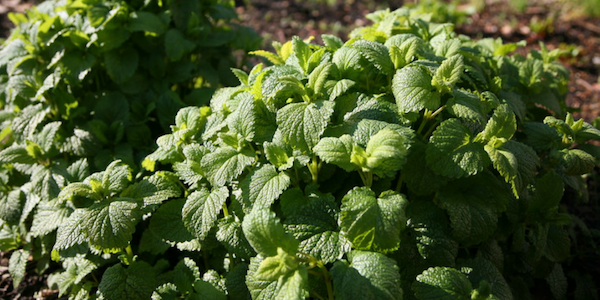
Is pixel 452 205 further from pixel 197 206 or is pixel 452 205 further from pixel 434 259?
pixel 197 206

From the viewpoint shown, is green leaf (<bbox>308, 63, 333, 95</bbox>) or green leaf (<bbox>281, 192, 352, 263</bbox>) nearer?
green leaf (<bbox>281, 192, 352, 263</bbox>)

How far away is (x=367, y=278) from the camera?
163cm

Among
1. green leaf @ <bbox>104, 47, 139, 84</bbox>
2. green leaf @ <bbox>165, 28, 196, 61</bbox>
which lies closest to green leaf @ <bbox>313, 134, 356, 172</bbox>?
green leaf @ <bbox>165, 28, 196, 61</bbox>

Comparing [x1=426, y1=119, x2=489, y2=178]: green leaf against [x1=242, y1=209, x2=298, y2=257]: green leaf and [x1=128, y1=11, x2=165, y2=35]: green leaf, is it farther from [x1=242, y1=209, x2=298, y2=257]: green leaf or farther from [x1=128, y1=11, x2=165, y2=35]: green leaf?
[x1=128, y1=11, x2=165, y2=35]: green leaf

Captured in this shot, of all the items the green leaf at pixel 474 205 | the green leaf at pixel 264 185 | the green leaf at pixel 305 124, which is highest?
the green leaf at pixel 305 124

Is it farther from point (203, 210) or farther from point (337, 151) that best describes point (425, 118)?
point (203, 210)

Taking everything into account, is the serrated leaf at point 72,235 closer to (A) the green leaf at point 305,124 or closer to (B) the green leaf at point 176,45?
(A) the green leaf at point 305,124

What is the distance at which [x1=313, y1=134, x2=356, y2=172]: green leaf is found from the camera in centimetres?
178

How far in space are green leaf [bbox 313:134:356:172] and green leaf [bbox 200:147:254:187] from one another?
347 millimetres

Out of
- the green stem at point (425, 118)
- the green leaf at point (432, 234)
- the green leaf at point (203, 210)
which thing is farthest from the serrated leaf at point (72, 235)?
the green stem at point (425, 118)

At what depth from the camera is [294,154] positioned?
196 cm

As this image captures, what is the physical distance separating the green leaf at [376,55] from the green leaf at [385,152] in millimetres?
398

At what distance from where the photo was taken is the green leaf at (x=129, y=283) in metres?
2.16

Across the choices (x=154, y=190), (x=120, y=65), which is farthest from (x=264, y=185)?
(x=120, y=65)
